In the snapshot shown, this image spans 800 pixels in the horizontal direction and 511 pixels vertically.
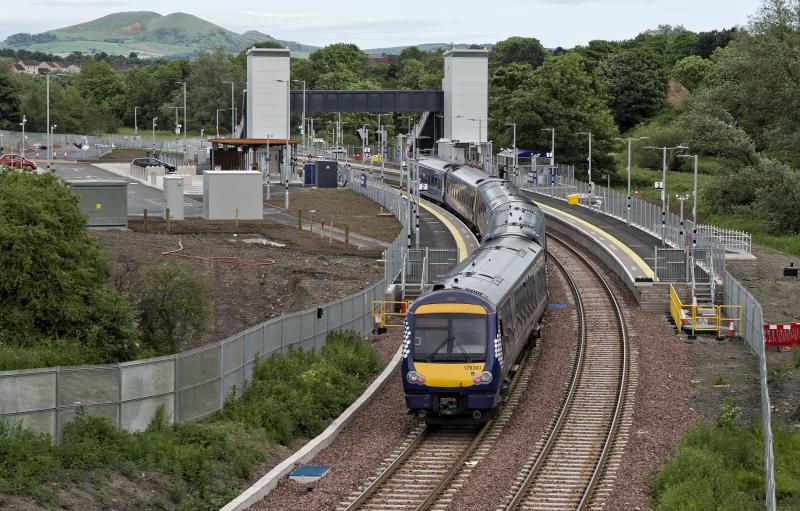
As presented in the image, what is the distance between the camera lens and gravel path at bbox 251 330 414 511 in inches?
887

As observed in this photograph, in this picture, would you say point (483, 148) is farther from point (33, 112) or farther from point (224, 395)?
point (224, 395)

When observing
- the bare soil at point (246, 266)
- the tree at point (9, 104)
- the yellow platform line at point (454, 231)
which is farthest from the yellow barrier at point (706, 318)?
the tree at point (9, 104)

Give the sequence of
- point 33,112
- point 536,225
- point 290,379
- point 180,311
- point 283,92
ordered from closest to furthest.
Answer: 1. point 290,379
2. point 180,311
3. point 536,225
4. point 283,92
5. point 33,112

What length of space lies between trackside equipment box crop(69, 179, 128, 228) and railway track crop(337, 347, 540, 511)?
33520mm

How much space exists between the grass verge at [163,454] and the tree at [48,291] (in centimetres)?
463

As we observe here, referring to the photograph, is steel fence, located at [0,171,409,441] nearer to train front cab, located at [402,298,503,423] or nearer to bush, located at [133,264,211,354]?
bush, located at [133,264,211,354]

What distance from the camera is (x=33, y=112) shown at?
152 meters

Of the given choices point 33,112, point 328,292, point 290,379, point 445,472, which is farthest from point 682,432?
point 33,112

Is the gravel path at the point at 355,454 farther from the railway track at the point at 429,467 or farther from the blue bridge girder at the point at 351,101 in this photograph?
the blue bridge girder at the point at 351,101

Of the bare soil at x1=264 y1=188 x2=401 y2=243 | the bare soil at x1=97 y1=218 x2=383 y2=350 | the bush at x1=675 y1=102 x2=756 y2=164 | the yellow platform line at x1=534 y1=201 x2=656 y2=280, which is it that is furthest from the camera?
the bush at x1=675 y1=102 x2=756 y2=164

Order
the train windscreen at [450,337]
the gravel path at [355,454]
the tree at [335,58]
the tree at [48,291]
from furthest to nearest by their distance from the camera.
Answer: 1. the tree at [335,58]
2. the tree at [48,291]
3. the train windscreen at [450,337]
4. the gravel path at [355,454]

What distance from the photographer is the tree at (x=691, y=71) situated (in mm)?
154875

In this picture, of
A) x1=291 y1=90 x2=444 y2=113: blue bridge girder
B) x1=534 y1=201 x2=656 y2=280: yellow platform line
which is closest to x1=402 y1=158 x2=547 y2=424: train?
x1=534 y1=201 x2=656 y2=280: yellow platform line

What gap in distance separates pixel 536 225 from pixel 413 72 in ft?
476
